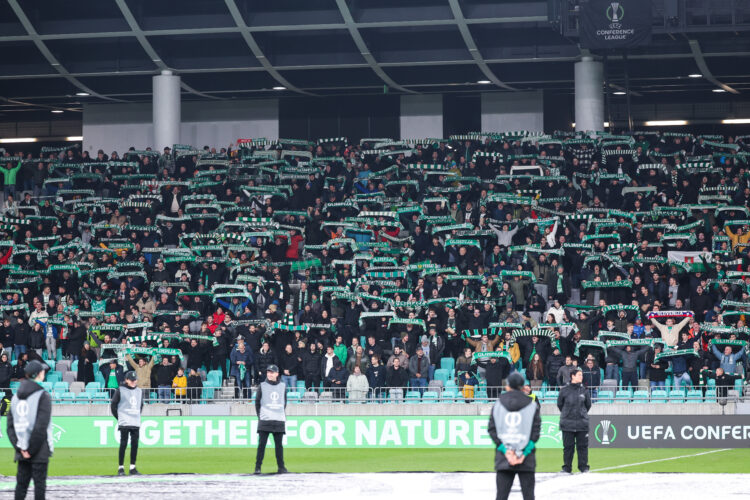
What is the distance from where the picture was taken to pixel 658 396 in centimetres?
2716

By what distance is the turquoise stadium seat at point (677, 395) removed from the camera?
27.0 meters

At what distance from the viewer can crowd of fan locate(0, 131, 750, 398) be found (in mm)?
29172

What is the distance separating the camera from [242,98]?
54500 millimetres

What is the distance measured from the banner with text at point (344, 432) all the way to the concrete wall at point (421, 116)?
2804cm

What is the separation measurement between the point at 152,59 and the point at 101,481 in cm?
3208

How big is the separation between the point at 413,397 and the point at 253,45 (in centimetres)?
2190

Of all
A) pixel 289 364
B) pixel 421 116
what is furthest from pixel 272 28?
pixel 289 364

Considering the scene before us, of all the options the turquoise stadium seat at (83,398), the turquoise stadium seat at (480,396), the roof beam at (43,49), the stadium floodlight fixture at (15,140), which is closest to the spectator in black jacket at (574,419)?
the turquoise stadium seat at (480,396)

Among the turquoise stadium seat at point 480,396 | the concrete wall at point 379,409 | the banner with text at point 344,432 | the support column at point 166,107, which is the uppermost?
the support column at point 166,107

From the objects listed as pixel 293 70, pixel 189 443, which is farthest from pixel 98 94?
pixel 189 443

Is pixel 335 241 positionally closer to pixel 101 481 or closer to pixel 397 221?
pixel 397 221

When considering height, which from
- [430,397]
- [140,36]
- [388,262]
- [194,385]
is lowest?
[430,397]

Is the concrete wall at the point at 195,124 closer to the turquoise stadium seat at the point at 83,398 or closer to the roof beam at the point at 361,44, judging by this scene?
the roof beam at the point at 361,44

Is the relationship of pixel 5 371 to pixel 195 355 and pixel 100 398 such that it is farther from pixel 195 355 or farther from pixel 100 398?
pixel 195 355
